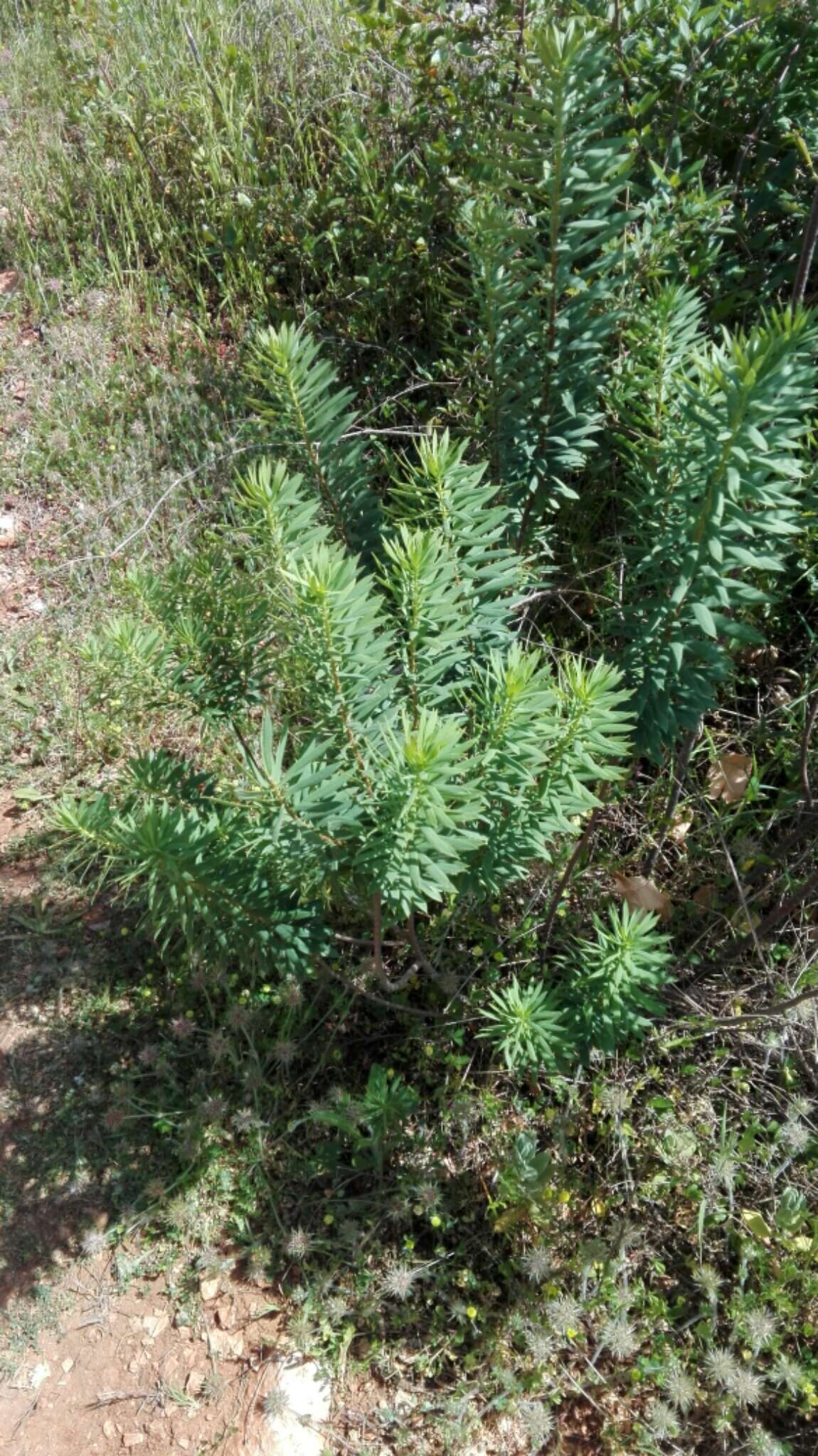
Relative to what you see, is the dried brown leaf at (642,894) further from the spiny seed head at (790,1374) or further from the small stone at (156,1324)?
the small stone at (156,1324)

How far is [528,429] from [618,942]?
1.12m

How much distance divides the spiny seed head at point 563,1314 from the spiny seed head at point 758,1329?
0.35 meters

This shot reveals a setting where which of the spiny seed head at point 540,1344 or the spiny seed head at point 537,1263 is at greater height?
the spiny seed head at point 537,1263

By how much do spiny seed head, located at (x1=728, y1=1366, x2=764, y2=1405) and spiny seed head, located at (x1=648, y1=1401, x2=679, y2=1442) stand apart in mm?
136

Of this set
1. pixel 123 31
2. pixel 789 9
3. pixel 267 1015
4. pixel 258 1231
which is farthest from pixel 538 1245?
pixel 123 31

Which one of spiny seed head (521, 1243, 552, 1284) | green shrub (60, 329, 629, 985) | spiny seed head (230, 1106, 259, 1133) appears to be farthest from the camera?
spiny seed head (230, 1106, 259, 1133)

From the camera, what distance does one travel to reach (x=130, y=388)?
3.99 metres

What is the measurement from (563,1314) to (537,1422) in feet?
0.68

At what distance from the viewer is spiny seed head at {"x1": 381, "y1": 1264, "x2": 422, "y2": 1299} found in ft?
7.72

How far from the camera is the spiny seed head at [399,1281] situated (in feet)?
7.72

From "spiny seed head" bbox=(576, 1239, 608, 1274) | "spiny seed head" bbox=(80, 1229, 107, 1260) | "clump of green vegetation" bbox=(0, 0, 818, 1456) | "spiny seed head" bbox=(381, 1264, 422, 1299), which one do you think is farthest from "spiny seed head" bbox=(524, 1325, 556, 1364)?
"spiny seed head" bbox=(80, 1229, 107, 1260)

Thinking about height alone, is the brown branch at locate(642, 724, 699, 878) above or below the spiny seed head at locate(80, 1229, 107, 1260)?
above

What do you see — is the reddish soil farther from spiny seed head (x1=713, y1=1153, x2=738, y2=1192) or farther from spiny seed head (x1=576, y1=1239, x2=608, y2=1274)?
spiny seed head (x1=713, y1=1153, x2=738, y2=1192)

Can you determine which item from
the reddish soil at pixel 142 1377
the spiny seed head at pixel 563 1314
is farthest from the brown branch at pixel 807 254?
the reddish soil at pixel 142 1377
